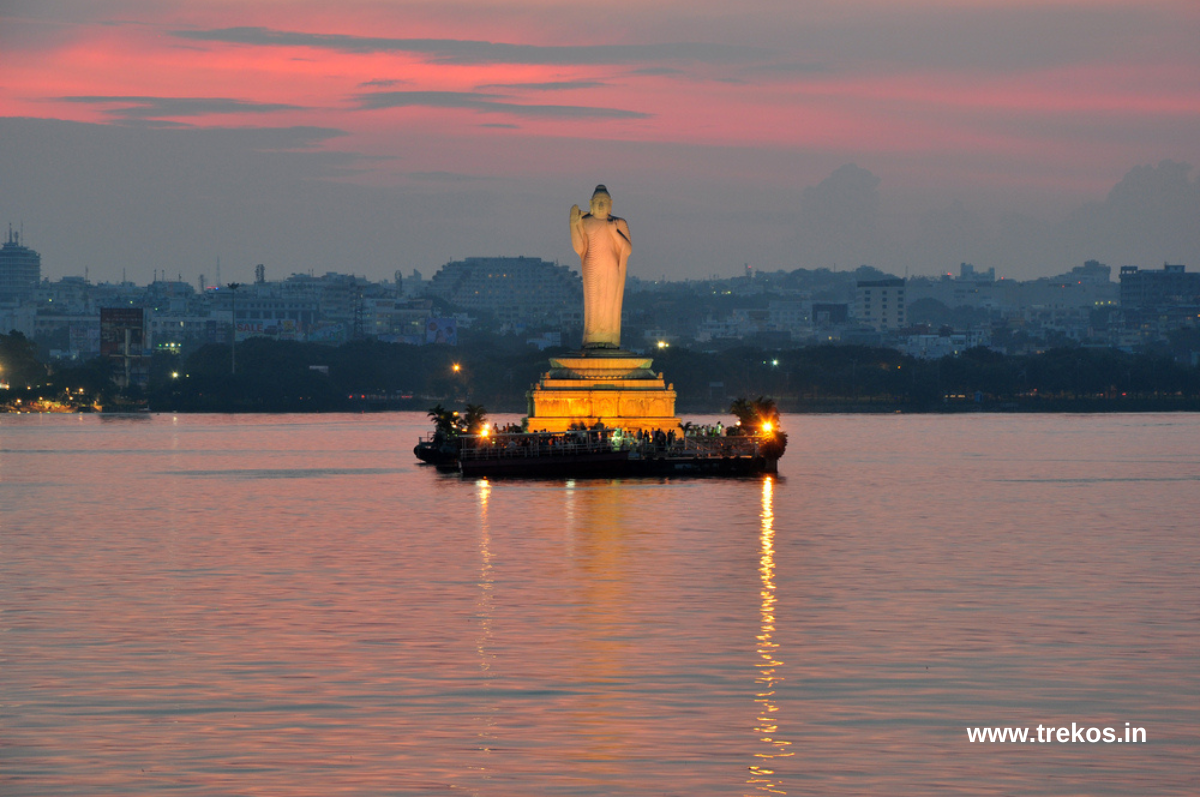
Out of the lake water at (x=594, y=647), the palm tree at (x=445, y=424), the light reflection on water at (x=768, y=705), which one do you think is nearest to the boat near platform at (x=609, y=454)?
the palm tree at (x=445, y=424)

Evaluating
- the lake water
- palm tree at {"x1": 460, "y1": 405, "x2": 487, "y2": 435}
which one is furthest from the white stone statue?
the lake water

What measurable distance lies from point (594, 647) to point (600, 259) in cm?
4641

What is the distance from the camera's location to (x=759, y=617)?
25516 millimetres

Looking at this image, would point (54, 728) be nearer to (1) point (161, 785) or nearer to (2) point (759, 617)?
(1) point (161, 785)

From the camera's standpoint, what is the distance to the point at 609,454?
60.7 meters

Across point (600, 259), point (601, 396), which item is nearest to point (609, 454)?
point (601, 396)

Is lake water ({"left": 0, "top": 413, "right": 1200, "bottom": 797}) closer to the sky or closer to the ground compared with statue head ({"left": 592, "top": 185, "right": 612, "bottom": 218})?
Answer: closer to the ground

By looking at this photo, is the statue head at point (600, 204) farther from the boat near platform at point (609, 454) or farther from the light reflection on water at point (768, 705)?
the light reflection on water at point (768, 705)

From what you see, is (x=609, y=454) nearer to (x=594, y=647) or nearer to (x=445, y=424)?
(x=445, y=424)

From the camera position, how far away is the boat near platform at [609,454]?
60781 mm

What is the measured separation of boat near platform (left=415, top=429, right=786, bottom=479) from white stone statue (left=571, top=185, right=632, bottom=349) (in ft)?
17.5

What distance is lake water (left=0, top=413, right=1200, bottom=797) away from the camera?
15641 millimetres

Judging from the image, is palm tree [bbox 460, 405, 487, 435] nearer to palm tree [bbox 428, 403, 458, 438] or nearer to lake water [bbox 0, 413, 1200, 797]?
palm tree [bbox 428, 403, 458, 438]

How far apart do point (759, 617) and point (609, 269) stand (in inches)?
1709
